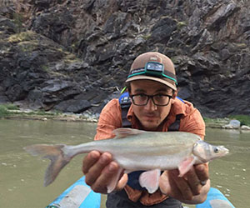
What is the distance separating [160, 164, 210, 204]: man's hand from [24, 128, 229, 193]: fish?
107 mm

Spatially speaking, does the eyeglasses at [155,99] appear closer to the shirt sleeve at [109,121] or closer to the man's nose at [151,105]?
the man's nose at [151,105]

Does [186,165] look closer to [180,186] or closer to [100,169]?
[180,186]

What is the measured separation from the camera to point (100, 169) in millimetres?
2098

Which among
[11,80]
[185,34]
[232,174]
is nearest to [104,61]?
[185,34]

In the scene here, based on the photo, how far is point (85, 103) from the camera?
1339 inches

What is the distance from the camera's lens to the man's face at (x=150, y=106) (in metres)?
2.40

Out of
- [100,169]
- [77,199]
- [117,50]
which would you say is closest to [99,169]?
[100,169]

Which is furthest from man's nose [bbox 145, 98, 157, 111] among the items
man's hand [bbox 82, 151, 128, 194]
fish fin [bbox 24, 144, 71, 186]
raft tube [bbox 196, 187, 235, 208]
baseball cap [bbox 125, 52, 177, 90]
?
raft tube [bbox 196, 187, 235, 208]

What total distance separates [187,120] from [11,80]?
41.6 metres

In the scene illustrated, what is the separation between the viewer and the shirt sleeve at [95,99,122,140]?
2.80m

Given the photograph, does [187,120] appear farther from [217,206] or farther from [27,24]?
[27,24]

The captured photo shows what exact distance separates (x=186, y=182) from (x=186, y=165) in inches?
12.9

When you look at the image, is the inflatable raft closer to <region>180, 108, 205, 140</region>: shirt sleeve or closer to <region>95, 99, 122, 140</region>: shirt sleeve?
<region>95, 99, 122, 140</region>: shirt sleeve

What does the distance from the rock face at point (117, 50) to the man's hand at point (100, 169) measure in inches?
1225
